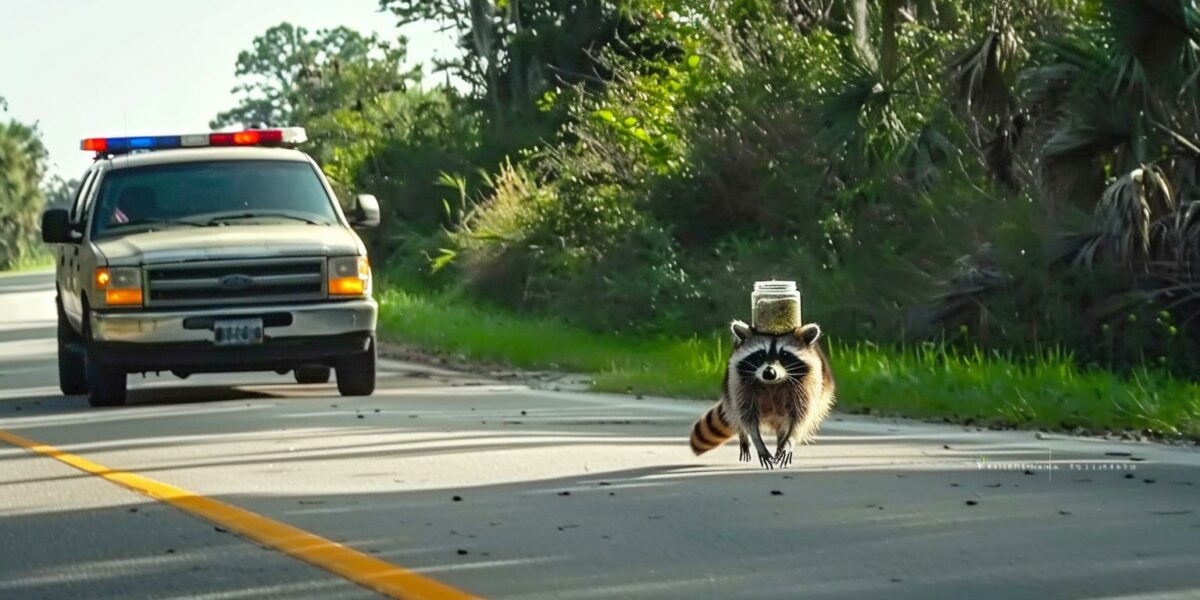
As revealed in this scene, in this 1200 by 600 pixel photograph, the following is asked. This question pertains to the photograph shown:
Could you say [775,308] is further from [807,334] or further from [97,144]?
[97,144]

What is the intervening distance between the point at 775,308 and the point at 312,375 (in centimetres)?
1292

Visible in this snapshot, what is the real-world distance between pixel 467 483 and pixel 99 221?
7.91 m

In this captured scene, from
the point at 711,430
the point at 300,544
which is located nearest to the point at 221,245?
the point at 711,430

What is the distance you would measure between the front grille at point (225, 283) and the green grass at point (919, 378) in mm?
3075

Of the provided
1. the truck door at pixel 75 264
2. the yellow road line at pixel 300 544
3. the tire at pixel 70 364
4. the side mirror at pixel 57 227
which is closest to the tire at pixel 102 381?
the truck door at pixel 75 264

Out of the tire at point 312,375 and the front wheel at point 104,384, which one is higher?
the front wheel at point 104,384

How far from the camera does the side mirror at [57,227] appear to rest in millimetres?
18344

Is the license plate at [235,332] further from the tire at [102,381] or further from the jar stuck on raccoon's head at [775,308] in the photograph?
the jar stuck on raccoon's head at [775,308]

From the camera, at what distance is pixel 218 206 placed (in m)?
18.9

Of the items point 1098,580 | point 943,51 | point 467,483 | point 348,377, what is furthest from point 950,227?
point 1098,580

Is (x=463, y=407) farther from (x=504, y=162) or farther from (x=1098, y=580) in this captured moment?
(x=504, y=162)

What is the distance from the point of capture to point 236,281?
17688mm

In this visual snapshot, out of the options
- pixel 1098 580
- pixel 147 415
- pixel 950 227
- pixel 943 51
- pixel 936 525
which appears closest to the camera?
pixel 1098 580

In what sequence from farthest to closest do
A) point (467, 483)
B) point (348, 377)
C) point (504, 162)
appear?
point (504, 162) → point (348, 377) → point (467, 483)
